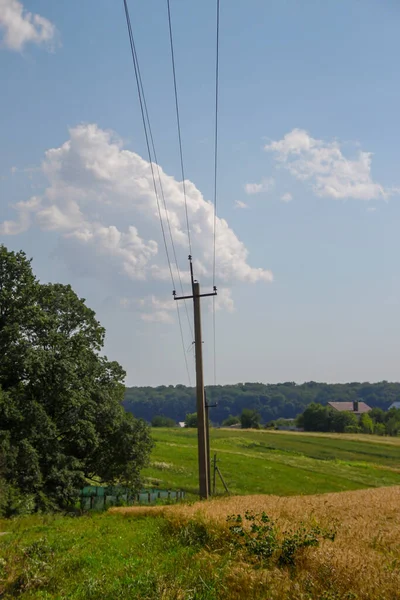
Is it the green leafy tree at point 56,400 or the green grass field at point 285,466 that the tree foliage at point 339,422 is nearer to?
the green grass field at point 285,466

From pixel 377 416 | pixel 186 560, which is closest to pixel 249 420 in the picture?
pixel 377 416

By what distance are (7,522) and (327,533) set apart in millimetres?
16048

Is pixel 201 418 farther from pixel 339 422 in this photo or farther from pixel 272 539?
pixel 339 422

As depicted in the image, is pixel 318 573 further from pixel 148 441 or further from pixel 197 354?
pixel 148 441

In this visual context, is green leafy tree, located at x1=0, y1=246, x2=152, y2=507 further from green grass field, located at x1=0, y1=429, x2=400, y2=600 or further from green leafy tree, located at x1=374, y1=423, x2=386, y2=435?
green leafy tree, located at x1=374, y1=423, x2=386, y2=435

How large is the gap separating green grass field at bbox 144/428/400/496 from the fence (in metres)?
8.95

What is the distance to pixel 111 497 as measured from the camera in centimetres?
3762

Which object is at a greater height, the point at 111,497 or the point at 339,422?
the point at 339,422

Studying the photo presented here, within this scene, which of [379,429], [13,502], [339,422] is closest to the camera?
[13,502]

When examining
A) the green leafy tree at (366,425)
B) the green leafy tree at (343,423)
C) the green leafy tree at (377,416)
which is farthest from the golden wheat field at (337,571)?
the green leafy tree at (377,416)

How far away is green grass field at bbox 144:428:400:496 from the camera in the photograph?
53.0 meters

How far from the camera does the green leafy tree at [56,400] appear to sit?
30.8 m

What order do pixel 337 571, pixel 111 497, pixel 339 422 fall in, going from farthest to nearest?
pixel 339 422, pixel 111 497, pixel 337 571

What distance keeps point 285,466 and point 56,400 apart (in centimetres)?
4333
